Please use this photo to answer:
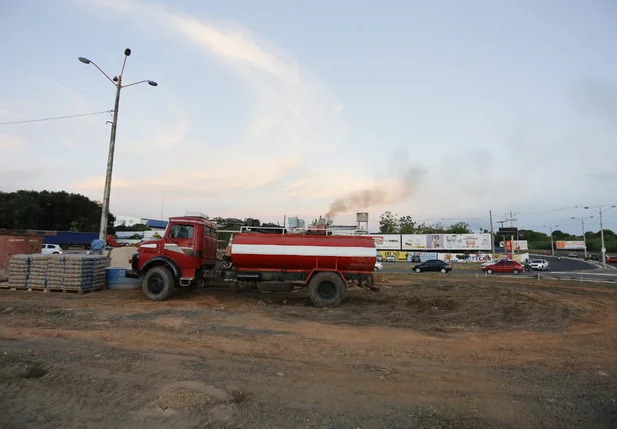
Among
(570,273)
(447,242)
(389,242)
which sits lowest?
(570,273)

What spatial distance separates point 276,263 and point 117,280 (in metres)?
8.02

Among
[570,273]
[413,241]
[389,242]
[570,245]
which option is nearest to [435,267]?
[570,273]

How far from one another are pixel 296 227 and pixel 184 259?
4.29 m

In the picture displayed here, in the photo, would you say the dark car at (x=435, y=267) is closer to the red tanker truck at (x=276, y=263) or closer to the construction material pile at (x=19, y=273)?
the red tanker truck at (x=276, y=263)

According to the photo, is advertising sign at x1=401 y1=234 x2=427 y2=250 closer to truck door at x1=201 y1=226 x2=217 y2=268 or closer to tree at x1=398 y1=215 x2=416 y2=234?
tree at x1=398 y1=215 x2=416 y2=234

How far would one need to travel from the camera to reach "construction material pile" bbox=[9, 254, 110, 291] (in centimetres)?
1435

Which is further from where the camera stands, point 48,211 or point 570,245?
point 570,245

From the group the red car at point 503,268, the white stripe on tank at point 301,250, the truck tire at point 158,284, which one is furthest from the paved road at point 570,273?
the truck tire at point 158,284

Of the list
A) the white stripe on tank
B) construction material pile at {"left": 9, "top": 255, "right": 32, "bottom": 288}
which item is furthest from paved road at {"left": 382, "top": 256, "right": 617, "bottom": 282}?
construction material pile at {"left": 9, "top": 255, "right": 32, "bottom": 288}

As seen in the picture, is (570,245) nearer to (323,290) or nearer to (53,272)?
(323,290)

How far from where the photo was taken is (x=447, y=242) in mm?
77000

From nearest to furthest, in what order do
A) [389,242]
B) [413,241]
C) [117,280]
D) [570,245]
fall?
1. [117,280]
2. [413,241]
3. [389,242]
4. [570,245]

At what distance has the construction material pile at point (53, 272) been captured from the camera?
47.1 feet

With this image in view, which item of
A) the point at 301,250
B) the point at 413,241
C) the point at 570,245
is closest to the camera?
the point at 301,250
